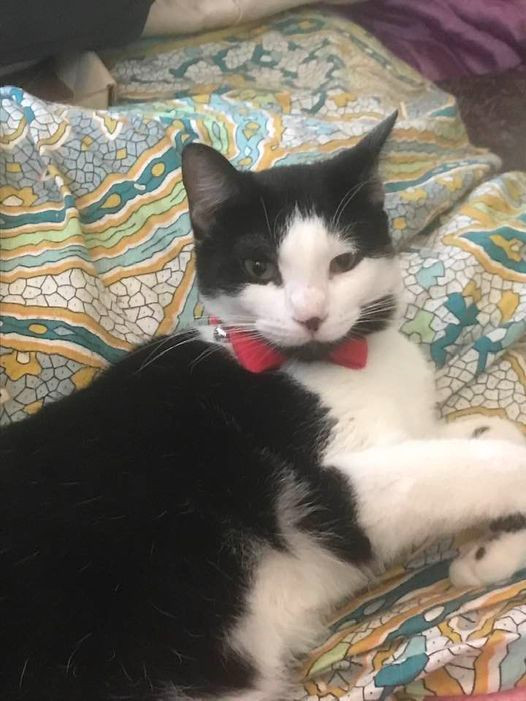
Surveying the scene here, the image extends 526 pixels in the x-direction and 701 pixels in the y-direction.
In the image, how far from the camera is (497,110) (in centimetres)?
196

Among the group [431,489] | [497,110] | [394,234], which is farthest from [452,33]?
[431,489]

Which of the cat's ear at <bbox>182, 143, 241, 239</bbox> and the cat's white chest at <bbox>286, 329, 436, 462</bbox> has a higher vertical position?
the cat's ear at <bbox>182, 143, 241, 239</bbox>

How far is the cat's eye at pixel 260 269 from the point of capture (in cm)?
104

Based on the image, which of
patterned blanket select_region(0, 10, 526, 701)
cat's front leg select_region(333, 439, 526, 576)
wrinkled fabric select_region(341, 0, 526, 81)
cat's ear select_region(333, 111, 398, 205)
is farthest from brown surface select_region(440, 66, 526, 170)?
cat's front leg select_region(333, 439, 526, 576)

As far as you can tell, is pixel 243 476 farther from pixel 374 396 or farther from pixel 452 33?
pixel 452 33

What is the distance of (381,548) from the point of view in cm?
100

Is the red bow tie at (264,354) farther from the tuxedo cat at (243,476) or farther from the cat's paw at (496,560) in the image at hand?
the cat's paw at (496,560)

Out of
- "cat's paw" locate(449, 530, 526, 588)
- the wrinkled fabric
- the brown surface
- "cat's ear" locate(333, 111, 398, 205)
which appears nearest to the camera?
"cat's paw" locate(449, 530, 526, 588)

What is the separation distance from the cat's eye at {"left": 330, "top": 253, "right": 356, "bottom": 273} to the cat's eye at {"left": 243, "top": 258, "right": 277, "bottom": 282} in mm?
81

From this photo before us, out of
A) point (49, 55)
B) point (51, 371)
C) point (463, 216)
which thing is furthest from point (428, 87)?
point (51, 371)

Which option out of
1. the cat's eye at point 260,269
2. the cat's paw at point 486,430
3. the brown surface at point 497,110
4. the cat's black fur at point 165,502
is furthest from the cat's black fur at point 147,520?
the brown surface at point 497,110

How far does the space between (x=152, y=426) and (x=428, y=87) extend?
4.47 feet

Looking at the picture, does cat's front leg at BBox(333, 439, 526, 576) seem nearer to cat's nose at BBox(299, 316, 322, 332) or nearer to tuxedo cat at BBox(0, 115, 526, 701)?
tuxedo cat at BBox(0, 115, 526, 701)

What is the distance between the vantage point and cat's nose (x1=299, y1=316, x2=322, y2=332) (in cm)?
98
